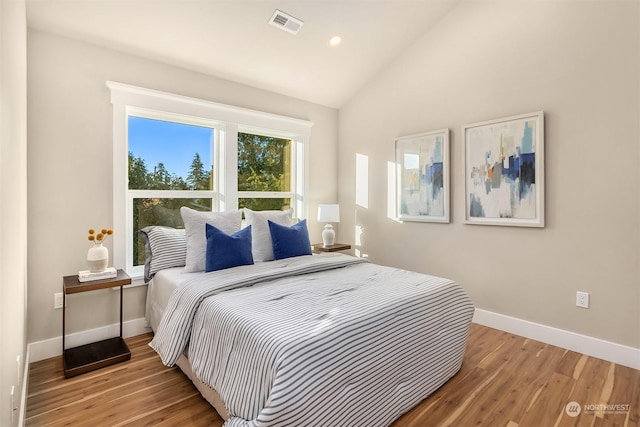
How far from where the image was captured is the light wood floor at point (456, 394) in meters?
1.82

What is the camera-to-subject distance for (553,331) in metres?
2.77

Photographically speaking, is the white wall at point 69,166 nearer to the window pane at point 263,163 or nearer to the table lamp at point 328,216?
the window pane at point 263,163

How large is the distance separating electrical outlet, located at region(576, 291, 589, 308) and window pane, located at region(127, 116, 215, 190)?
3508 millimetres

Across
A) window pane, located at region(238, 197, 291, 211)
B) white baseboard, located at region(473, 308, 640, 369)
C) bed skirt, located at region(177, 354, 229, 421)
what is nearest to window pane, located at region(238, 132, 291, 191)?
window pane, located at region(238, 197, 291, 211)

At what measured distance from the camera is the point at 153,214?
3111mm

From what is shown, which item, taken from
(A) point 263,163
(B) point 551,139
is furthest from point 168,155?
(B) point 551,139

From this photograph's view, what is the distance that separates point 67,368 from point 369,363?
2106mm

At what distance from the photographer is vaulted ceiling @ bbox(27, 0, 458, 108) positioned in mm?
2497

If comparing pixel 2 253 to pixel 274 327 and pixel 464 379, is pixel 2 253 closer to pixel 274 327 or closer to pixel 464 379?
pixel 274 327

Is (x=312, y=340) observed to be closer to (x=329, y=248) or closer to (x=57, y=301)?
(x=57, y=301)

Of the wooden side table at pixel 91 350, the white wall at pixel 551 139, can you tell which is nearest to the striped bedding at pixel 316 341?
the wooden side table at pixel 91 350

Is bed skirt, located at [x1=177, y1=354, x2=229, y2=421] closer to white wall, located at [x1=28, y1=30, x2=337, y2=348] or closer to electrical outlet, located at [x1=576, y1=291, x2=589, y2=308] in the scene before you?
white wall, located at [x1=28, y1=30, x2=337, y2=348]

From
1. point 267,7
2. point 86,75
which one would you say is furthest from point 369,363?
point 86,75

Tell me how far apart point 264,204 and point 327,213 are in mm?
774
